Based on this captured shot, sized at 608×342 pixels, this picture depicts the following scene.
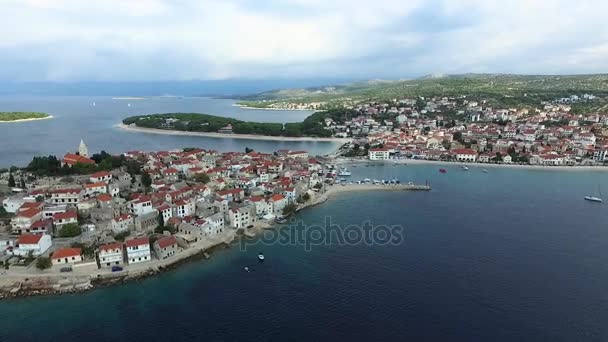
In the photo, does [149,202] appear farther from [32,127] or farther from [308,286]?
[32,127]

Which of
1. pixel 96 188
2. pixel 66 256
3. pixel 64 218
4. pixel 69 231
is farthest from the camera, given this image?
pixel 96 188

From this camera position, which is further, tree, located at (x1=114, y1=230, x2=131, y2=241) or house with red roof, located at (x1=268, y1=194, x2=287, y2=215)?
house with red roof, located at (x1=268, y1=194, x2=287, y2=215)

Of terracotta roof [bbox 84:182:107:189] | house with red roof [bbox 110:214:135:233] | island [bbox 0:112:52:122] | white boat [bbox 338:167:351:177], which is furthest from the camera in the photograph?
island [bbox 0:112:52:122]

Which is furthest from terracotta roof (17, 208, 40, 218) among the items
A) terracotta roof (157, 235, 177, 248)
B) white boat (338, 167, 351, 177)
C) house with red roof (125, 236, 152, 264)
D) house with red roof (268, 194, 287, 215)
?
white boat (338, 167, 351, 177)

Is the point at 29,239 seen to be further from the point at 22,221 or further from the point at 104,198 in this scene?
the point at 104,198

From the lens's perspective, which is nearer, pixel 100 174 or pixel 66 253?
pixel 66 253

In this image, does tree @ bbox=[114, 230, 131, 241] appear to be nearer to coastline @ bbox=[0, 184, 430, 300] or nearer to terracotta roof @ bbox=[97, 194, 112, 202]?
coastline @ bbox=[0, 184, 430, 300]

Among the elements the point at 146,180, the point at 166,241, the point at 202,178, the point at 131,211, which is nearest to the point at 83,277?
the point at 166,241

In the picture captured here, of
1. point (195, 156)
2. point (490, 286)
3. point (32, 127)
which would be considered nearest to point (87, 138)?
point (32, 127)
